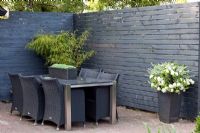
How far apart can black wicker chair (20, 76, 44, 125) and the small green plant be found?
2005mm

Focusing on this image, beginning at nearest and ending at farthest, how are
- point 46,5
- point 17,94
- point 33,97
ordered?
point 33,97 → point 17,94 → point 46,5

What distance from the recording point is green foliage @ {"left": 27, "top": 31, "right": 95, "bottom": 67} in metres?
9.58

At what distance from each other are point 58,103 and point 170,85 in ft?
6.32

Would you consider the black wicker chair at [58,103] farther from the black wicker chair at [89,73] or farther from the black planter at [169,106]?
the black planter at [169,106]

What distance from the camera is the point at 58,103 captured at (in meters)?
6.76

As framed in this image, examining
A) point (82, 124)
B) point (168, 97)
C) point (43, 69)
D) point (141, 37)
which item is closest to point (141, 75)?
point (141, 37)

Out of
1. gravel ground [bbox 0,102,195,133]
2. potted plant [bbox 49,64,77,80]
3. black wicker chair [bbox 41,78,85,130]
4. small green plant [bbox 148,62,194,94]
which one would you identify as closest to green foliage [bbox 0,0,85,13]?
gravel ground [bbox 0,102,195,133]

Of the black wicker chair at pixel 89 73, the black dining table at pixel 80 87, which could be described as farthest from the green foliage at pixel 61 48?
the black dining table at pixel 80 87

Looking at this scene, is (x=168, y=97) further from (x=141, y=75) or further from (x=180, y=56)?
(x=141, y=75)

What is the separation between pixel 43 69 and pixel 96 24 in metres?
1.75

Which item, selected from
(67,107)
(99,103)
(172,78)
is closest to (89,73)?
(99,103)

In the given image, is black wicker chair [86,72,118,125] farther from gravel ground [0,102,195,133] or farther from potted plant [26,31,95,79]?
potted plant [26,31,95,79]

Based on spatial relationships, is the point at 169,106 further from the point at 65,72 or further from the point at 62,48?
the point at 62,48

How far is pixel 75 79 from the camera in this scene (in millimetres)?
7473
